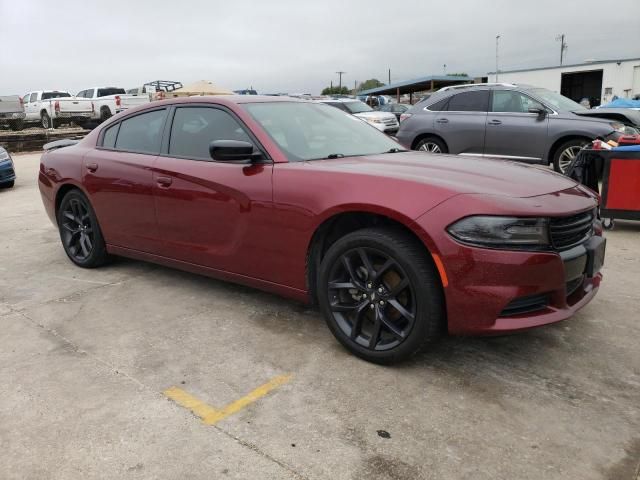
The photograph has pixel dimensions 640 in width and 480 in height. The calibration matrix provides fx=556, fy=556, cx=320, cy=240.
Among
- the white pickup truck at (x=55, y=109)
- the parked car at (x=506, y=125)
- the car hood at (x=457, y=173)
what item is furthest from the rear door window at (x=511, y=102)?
the white pickup truck at (x=55, y=109)

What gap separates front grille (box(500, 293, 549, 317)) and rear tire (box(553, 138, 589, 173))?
6.53 meters

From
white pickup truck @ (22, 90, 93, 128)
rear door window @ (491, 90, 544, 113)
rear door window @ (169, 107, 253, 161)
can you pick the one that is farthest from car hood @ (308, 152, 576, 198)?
white pickup truck @ (22, 90, 93, 128)

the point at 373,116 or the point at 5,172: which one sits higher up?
the point at 373,116

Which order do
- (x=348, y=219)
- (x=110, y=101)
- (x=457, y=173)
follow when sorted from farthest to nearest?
1. (x=110, y=101)
2. (x=348, y=219)
3. (x=457, y=173)

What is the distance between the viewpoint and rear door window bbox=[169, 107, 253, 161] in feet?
12.4

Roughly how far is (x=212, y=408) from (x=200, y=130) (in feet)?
6.90

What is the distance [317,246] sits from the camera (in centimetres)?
328

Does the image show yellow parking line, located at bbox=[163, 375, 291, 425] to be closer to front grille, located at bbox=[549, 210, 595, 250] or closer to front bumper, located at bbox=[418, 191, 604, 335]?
front bumper, located at bbox=[418, 191, 604, 335]

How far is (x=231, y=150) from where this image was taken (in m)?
3.33

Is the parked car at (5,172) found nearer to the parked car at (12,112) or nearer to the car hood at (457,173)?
the car hood at (457,173)

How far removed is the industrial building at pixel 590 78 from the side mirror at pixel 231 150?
95.6ft

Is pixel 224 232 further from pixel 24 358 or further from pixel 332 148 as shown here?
pixel 24 358

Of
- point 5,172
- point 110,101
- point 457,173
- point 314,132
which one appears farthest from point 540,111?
point 110,101

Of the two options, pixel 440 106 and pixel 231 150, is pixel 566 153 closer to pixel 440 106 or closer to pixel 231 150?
pixel 440 106
